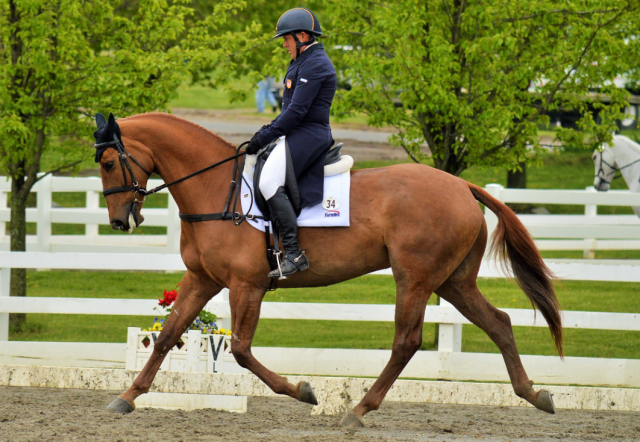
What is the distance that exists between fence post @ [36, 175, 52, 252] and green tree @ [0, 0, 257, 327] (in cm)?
332

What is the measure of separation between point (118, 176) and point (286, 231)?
1214mm

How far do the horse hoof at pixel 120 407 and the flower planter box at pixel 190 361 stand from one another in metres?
0.72

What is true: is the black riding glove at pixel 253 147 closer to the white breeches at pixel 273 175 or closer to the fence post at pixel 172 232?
the white breeches at pixel 273 175

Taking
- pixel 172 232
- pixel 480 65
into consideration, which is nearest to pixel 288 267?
pixel 480 65

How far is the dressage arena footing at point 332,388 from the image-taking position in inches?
233

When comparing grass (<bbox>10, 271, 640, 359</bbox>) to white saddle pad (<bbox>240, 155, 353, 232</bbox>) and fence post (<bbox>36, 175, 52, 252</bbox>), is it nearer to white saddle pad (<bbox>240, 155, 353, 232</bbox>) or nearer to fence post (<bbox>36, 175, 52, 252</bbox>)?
fence post (<bbox>36, 175, 52, 252</bbox>)

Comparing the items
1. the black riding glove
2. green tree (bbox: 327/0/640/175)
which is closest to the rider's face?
the black riding glove

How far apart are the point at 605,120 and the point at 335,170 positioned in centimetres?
484

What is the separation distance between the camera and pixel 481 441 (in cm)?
528

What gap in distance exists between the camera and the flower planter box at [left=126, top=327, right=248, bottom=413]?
20.5ft

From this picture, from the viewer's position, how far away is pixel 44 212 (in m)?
12.8

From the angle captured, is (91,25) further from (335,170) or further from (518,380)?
(518,380)

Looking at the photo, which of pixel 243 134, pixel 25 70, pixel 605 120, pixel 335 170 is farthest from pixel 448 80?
pixel 243 134

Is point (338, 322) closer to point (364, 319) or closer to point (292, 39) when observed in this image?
point (364, 319)
